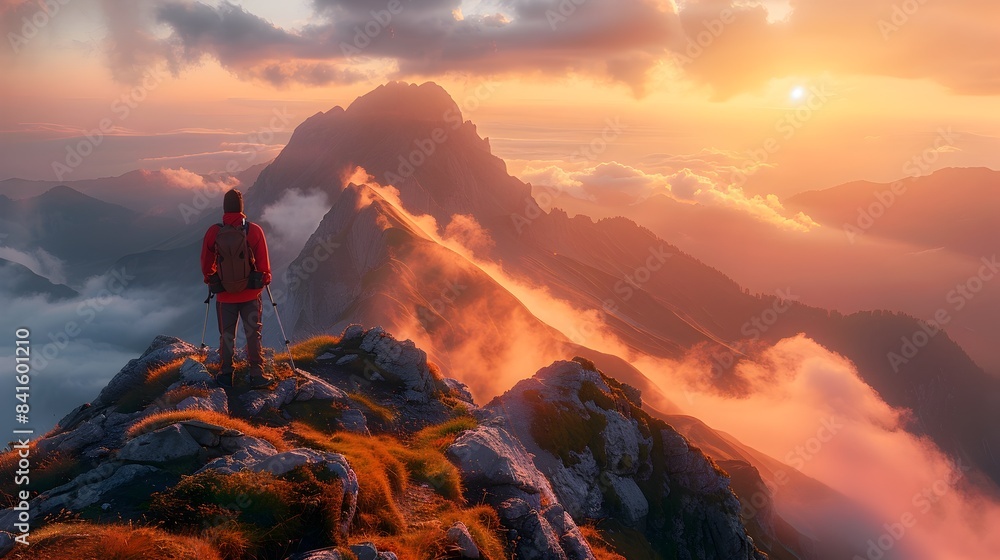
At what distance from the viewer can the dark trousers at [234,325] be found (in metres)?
16.7

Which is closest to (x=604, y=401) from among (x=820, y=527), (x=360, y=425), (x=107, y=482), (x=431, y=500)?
(x=360, y=425)

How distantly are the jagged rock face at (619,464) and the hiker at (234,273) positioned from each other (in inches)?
402

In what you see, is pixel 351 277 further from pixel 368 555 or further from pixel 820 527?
pixel 820 527

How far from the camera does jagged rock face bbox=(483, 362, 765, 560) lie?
24562 mm

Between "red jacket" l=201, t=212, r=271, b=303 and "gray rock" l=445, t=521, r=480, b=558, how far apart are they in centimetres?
984

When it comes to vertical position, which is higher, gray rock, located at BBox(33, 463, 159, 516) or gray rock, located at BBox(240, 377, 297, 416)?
gray rock, located at BBox(33, 463, 159, 516)

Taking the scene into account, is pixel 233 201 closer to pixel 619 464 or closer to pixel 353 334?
pixel 353 334

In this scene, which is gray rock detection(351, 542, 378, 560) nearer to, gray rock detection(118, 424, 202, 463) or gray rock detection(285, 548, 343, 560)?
gray rock detection(285, 548, 343, 560)

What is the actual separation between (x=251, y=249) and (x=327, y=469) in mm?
8331

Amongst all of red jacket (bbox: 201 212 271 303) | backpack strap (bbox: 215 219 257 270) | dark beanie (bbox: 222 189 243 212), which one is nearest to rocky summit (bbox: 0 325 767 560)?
red jacket (bbox: 201 212 271 303)

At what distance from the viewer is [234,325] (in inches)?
675

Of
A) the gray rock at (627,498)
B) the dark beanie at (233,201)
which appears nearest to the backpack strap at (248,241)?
the dark beanie at (233,201)

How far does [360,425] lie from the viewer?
1783 cm

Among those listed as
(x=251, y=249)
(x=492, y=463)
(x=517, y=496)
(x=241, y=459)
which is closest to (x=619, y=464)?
(x=492, y=463)
